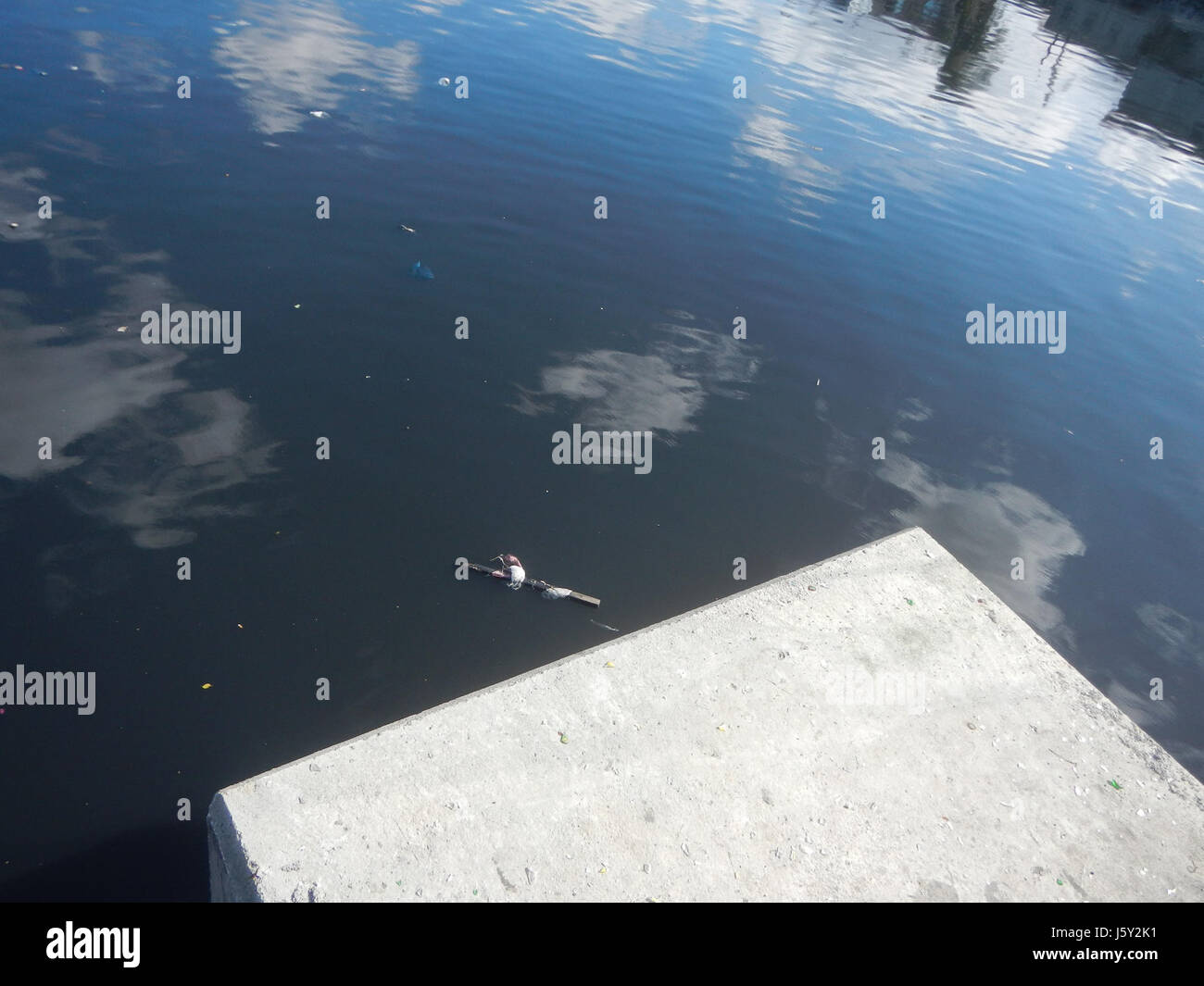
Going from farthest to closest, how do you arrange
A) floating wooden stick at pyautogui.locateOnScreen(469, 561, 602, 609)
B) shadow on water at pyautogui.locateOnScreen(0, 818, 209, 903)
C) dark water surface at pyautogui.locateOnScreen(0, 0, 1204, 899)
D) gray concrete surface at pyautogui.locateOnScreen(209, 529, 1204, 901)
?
floating wooden stick at pyautogui.locateOnScreen(469, 561, 602, 609) < dark water surface at pyautogui.locateOnScreen(0, 0, 1204, 899) < shadow on water at pyautogui.locateOnScreen(0, 818, 209, 903) < gray concrete surface at pyautogui.locateOnScreen(209, 529, 1204, 901)

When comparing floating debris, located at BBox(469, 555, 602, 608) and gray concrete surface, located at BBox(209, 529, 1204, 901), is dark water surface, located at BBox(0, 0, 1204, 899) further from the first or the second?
gray concrete surface, located at BBox(209, 529, 1204, 901)

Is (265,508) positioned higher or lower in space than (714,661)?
lower

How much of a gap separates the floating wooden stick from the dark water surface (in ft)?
0.28

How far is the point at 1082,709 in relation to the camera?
5289mm

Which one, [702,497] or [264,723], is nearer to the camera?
[264,723]

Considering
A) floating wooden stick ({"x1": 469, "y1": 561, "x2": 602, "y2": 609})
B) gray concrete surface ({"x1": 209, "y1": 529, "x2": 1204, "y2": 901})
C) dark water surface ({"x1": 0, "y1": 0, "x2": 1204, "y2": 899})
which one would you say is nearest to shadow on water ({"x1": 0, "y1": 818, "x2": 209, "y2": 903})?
dark water surface ({"x1": 0, "y1": 0, "x2": 1204, "y2": 899})

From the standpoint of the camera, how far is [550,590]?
587 centimetres

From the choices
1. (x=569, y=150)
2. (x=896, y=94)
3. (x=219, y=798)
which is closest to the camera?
(x=219, y=798)

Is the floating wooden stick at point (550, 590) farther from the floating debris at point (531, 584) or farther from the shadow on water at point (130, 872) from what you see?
the shadow on water at point (130, 872)

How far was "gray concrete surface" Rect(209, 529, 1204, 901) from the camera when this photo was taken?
3943mm

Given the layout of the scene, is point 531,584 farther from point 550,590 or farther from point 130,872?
point 130,872

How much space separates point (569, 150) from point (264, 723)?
10364 mm

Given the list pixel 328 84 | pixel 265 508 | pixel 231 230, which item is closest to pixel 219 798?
pixel 265 508

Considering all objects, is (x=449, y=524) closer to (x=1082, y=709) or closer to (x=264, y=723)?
(x=264, y=723)
